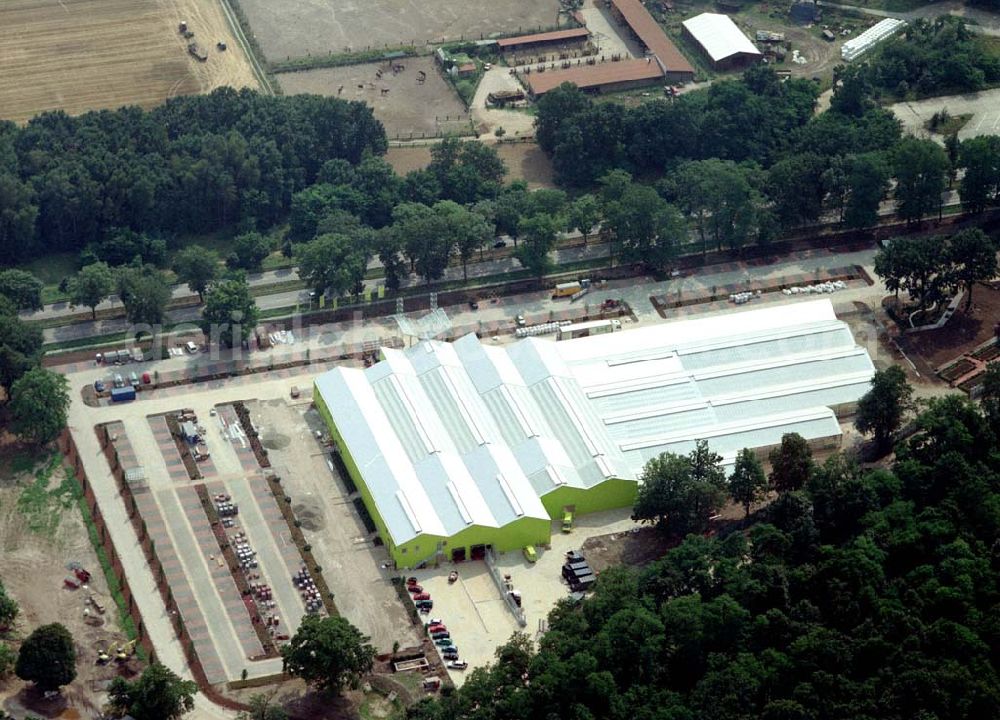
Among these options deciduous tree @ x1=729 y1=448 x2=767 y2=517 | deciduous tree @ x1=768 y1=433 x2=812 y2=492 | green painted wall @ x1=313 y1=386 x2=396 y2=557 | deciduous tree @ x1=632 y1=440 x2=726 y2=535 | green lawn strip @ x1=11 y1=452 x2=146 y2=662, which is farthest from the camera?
deciduous tree @ x1=768 y1=433 x2=812 y2=492

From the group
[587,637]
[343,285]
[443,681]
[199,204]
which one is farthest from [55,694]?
[199,204]

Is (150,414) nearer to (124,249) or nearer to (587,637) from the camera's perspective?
(124,249)

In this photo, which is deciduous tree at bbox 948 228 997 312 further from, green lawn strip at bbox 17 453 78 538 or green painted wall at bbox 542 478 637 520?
green lawn strip at bbox 17 453 78 538

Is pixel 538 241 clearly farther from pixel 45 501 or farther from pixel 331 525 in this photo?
pixel 45 501

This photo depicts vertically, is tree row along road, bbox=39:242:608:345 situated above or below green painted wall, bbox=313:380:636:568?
above


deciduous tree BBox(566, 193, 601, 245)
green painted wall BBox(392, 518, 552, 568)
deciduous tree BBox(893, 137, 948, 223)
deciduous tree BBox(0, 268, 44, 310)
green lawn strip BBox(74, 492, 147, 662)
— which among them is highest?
deciduous tree BBox(0, 268, 44, 310)

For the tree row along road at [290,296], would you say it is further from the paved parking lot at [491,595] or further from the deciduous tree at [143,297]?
the paved parking lot at [491,595]

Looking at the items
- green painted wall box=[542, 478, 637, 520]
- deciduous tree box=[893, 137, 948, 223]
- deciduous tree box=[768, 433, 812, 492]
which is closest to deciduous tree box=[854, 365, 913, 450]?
deciduous tree box=[768, 433, 812, 492]
